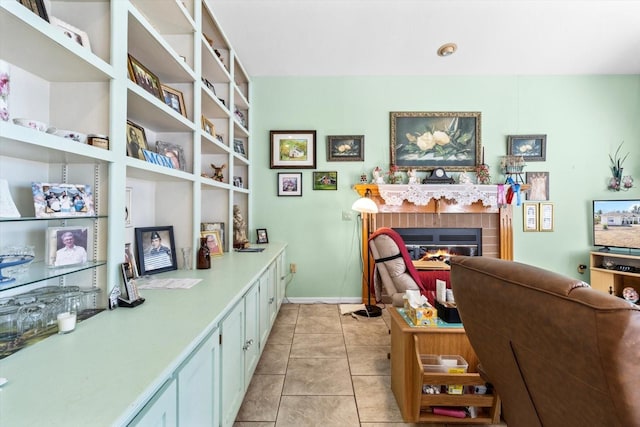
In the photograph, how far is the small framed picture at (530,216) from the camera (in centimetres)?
351

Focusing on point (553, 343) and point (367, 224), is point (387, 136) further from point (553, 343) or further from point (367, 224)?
point (553, 343)

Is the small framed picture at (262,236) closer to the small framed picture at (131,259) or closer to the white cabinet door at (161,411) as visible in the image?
the small framed picture at (131,259)

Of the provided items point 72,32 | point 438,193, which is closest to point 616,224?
point 438,193

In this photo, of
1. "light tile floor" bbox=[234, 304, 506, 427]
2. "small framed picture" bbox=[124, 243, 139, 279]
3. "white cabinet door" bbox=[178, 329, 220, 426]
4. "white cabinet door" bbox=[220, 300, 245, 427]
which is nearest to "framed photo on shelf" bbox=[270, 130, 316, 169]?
"light tile floor" bbox=[234, 304, 506, 427]

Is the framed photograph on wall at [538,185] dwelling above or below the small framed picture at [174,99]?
below

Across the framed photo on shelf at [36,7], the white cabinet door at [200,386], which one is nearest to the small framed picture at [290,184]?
the white cabinet door at [200,386]

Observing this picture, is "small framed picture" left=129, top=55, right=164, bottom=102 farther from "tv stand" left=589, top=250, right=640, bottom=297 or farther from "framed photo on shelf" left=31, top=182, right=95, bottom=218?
"tv stand" left=589, top=250, right=640, bottom=297

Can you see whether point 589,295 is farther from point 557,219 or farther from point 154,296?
point 557,219

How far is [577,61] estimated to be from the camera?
3.25m

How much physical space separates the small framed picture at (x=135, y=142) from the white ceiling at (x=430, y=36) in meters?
1.66

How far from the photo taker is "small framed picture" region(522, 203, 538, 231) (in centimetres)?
351

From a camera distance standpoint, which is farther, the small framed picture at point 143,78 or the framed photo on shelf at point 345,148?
the framed photo on shelf at point 345,148

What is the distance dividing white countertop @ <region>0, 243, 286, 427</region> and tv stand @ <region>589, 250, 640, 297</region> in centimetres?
439

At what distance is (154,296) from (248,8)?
253cm
